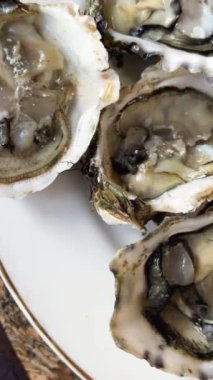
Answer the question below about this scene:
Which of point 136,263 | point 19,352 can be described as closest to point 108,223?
point 136,263

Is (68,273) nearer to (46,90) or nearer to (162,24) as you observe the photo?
(46,90)

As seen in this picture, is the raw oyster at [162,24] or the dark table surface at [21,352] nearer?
the raw oyster at [162,24]

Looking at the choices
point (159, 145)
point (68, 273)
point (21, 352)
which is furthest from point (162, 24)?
point (21, 352)

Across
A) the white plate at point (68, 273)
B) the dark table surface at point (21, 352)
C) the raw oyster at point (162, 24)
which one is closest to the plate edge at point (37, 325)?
the white plate at point (68, 273)

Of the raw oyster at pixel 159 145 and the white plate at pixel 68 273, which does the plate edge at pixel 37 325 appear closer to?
the white plate at pixel 68 273

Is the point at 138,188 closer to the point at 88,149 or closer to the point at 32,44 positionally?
the point at 88,149

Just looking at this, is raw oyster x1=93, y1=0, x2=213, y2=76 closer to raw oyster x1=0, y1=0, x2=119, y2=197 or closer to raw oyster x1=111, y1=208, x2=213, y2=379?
raw oyster x1=0, y1=0, x2=119, y2=197
